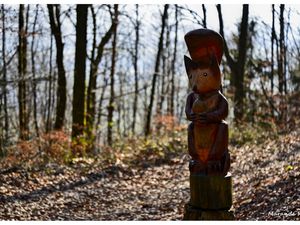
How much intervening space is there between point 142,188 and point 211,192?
20.0ft

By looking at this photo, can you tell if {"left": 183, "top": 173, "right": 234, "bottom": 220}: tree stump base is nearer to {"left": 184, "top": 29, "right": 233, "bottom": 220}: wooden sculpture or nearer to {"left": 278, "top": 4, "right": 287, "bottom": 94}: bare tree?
{"left": 184, "top": 29, "right": 233, "bottom": 220}: wooden sculpture

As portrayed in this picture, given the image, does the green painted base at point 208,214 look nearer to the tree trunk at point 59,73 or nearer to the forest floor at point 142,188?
the forest floor at point 142,188

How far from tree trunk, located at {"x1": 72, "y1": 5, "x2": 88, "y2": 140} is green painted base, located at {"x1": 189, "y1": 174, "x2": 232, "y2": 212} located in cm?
934

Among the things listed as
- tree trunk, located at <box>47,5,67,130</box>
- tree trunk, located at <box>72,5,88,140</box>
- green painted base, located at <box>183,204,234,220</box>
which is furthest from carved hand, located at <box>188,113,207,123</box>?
tree trunk, located at <box>47,5,67,130</box>

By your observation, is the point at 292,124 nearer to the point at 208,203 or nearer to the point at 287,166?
the point at 287,166

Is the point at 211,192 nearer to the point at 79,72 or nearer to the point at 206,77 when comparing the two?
the point at 206,77

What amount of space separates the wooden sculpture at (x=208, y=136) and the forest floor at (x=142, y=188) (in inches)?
80.5

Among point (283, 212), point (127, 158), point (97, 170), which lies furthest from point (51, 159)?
point (283, 212)

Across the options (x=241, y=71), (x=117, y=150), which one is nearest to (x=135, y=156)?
(x=117, y=150)

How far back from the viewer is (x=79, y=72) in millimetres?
14344

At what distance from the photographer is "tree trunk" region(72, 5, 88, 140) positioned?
46.6 ft

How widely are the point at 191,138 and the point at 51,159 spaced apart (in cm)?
816

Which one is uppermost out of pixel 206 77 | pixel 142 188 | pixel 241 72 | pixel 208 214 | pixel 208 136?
pixel 241 72

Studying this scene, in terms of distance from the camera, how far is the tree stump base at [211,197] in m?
5.13
